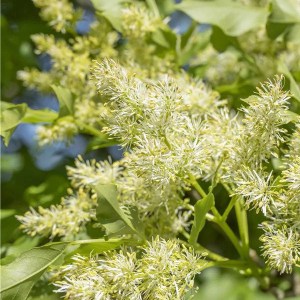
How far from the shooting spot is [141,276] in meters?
0.97

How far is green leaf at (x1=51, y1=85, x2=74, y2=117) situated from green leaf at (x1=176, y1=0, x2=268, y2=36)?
37 centimetres

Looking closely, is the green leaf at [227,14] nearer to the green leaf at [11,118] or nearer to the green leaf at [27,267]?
the green leaf at [11,118]

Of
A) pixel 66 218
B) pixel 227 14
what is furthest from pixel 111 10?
pixel 66 218

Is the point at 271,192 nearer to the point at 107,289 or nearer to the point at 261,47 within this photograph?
the point at 107,289

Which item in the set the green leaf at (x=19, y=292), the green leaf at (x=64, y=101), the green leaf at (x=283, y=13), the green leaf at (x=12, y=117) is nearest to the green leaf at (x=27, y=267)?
the green leaf at (x=19, y=292)

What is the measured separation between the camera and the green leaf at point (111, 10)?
60.4 inches

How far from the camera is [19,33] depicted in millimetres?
2035

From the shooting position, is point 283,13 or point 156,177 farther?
point 283,13

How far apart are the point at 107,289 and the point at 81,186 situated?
0.34 meters

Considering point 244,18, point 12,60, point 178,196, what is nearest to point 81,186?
point 178,196

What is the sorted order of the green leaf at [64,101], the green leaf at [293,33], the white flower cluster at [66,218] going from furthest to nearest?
the green leaf at [293,33], the green leaf at [64,101], the white flower cluster at [66,218]

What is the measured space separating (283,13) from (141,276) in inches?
Result: 30.8

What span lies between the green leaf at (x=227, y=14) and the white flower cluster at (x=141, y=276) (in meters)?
0.70

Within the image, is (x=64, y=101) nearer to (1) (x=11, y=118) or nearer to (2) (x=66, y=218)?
(1) (x=11, y=118)
